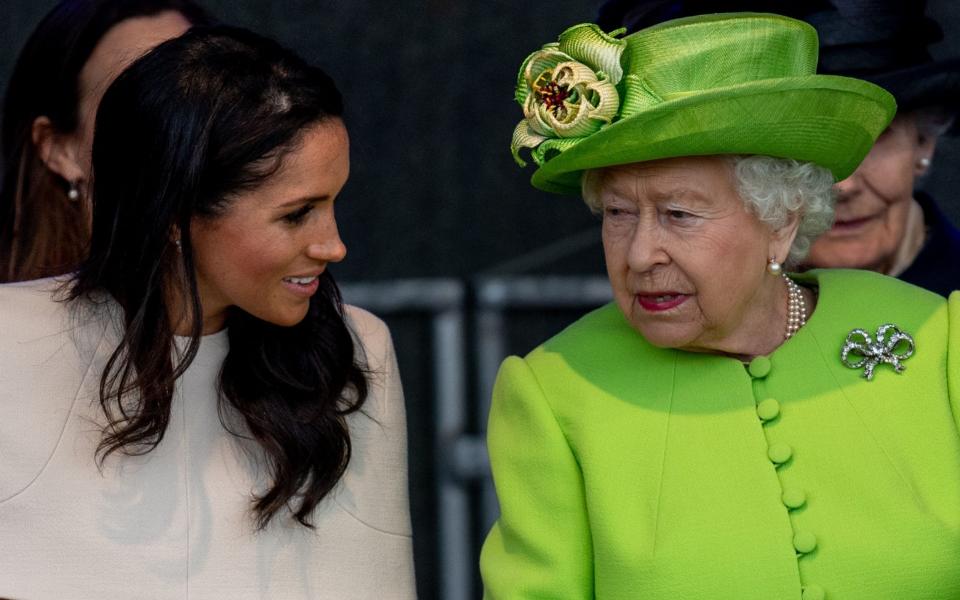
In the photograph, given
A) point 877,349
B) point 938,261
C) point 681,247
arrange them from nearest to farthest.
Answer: point 681,247
point 877,349
point 938,261

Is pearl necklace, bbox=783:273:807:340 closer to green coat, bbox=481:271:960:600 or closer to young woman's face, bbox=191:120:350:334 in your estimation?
green coat, bbox=481:271:960:600

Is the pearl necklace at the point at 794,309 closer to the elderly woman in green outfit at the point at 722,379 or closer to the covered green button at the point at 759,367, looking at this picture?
the elderly woman in green outfit at the point at 722,379

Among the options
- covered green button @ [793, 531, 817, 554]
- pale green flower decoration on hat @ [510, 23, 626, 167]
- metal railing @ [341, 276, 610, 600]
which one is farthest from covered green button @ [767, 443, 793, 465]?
metal railing @ [341, 276, 610, 600]

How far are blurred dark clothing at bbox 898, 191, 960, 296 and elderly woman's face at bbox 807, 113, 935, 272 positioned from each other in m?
0.09

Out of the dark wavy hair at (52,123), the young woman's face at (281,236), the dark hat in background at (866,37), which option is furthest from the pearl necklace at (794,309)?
the dark wavy hair at (52,123)

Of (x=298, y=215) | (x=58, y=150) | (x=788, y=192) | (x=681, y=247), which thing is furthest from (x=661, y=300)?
(x=58, y=150)

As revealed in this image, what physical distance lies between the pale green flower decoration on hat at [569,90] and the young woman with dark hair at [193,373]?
424 millimetres

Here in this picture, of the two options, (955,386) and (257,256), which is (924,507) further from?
(257,256)

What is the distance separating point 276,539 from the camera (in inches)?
136

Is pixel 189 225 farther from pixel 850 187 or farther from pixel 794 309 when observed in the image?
pixel 850 187

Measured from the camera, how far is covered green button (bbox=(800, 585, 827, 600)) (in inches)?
122

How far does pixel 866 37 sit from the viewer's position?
392 cm

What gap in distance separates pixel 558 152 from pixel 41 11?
7.81 ft

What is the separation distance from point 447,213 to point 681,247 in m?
2.42
